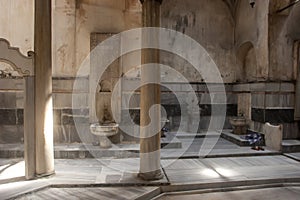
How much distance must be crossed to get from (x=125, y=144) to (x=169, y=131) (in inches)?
117

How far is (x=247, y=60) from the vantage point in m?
11.4

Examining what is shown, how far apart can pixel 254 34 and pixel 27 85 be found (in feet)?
25.2

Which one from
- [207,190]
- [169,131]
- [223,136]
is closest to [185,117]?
[169,131]

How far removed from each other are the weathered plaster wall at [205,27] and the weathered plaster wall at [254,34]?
38 centimetres

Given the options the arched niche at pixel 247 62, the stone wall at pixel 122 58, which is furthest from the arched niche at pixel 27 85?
the arched niche at pixel 247 62

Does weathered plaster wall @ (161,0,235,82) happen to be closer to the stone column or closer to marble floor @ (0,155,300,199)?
marble floor @ (0,155,300,199)

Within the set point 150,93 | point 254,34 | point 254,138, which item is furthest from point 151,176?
point 254,34

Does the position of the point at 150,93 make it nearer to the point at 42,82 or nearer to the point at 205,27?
the point at 42,82

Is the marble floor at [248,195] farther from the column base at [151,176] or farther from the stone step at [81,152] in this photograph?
the stone step at [81,152]

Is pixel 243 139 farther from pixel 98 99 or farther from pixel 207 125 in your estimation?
pixel 98 99

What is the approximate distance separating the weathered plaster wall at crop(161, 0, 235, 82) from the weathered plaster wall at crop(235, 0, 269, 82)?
1.25ft

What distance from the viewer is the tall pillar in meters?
5.61

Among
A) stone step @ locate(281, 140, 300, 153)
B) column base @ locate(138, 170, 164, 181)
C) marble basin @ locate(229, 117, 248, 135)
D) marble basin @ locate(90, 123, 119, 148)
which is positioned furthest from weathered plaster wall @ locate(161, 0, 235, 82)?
column base @ locate(138, 170, 164, 181)

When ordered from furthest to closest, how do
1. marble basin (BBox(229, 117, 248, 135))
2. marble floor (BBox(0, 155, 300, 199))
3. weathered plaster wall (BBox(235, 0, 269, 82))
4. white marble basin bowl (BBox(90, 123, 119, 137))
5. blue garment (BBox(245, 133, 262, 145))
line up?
marble basin (BBox(229, 117, 248, 135))
weathered plaster wall (BBox(235, 0, 269, 82))
blue garment (BBox(245, 133, 262, 145))
white marble basin bowl (BBox(90, 123, 119, 137))
marble floor (BBox(0, 155, 300, 199))
